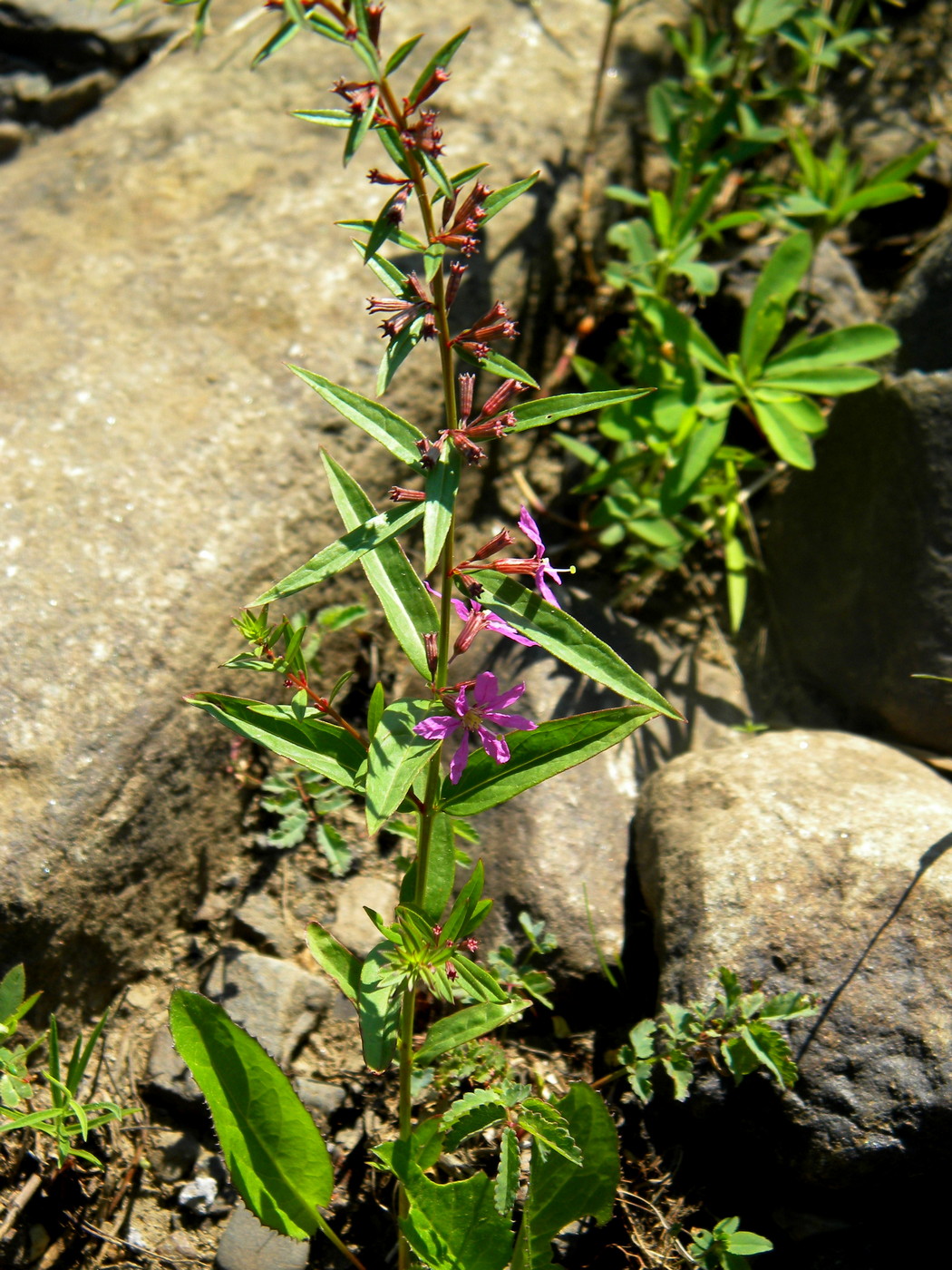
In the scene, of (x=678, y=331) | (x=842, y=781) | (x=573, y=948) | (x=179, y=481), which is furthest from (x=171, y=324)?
(x=842, y=781)

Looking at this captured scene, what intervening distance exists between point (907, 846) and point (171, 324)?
3023 mm

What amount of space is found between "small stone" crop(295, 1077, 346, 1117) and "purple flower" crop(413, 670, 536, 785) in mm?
1305

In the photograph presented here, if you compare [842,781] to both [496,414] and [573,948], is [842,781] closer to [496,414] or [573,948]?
[573,948]

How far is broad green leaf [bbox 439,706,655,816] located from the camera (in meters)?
2.20

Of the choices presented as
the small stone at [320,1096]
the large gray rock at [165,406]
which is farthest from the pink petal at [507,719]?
the small stone at [320,1096]

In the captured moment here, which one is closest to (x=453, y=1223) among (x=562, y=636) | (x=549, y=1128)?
(x=549, y=1128)

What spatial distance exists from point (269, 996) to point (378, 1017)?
0.66 meters

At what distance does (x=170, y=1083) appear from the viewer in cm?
277

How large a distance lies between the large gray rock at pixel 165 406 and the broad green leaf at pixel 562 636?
1.36 m

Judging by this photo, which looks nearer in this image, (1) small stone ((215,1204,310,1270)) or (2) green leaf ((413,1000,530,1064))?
(2) green leaf ((413,1000,530,1064))

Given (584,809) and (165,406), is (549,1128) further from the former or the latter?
(165,406)

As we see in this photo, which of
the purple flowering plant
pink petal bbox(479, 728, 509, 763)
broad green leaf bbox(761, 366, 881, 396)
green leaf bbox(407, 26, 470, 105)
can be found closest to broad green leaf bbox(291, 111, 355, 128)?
the purple flowering plant

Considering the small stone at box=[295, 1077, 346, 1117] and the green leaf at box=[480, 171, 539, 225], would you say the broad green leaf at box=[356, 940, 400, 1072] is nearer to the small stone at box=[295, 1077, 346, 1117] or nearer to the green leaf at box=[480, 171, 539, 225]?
the small stone at box=[295, 1077, 346, 1117]

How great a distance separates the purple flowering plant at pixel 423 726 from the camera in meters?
1.82
